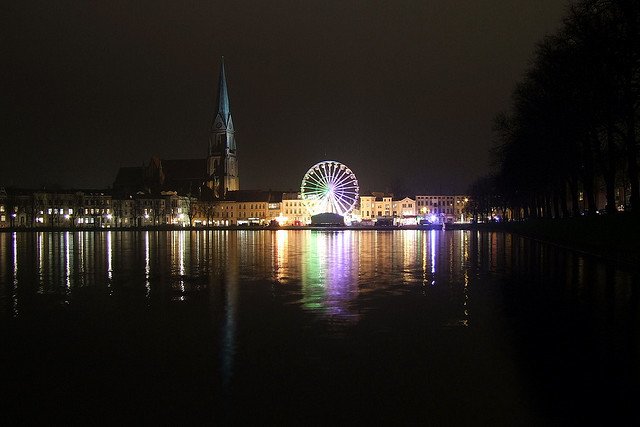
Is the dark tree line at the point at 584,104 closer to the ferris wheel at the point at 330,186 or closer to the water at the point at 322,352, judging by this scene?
the water at the point at 322,352

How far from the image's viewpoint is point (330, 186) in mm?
130625

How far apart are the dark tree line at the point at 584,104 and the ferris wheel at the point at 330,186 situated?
6413 cm

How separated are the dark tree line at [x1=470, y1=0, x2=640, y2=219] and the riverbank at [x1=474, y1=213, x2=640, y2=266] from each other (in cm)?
290

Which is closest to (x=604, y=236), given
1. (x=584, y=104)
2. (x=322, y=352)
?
(x=584, y=104)

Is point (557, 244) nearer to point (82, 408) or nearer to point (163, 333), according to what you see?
point (163, 333)

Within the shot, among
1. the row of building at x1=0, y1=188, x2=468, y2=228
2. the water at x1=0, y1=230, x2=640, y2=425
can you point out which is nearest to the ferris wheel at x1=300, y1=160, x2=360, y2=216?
the row of building at x1=0, y1=188, x2=468, y2=228

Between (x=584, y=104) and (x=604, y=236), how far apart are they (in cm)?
998

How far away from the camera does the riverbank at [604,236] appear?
3080cm

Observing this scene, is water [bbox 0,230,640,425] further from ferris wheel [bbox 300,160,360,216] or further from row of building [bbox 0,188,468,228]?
row of building [bbox 0,188,468,228]

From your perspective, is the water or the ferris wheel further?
the ferris wheel

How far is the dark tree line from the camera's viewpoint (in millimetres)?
36969

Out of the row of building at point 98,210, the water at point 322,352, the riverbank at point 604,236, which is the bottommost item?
the water at point 322,352

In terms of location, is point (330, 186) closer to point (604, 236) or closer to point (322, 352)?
point (604, 236)

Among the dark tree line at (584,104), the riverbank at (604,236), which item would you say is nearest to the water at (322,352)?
the riverbank at (604,236)
